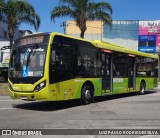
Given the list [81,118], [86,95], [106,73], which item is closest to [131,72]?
[106,73]

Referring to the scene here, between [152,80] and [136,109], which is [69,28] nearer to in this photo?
[152,80]

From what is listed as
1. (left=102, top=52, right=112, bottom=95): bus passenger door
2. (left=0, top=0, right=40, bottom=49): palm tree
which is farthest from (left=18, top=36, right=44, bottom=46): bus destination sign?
(left=0, top=0, right=40, bottom=49): palm tree

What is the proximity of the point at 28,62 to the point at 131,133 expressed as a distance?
6462 millimetres

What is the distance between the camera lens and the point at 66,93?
1560 cm

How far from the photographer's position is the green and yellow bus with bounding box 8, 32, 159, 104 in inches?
575

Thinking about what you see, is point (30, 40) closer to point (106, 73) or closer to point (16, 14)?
point (106, 73)

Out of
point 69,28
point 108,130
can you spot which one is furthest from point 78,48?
point 69,28

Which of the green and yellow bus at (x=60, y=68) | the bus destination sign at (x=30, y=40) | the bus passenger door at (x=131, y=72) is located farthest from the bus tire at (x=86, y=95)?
the bus passenger door at (x=131, y=72)

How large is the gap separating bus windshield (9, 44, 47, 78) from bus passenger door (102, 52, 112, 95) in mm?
4725

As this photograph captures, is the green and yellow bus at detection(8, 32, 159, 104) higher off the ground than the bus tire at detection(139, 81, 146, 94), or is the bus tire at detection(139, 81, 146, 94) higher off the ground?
the green and yellow bus at detection(8, 32, 159, 104)

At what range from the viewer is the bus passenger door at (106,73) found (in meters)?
18.8

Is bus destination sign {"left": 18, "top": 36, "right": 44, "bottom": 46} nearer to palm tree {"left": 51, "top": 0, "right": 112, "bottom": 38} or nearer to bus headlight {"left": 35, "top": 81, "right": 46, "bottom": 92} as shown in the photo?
bus headlight {"left": 35, "top": 81, "right": 46, "bottom": 92}

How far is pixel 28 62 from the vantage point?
15.0 metres

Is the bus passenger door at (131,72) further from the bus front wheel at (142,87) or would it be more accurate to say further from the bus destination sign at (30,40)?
the bus destination sign at (30,40)
